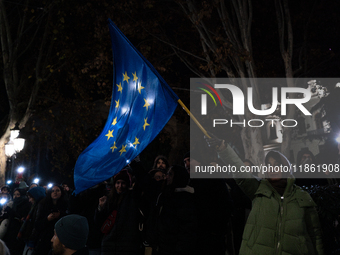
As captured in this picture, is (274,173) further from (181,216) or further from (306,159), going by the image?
(306,159)

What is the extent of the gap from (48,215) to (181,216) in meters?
2.72

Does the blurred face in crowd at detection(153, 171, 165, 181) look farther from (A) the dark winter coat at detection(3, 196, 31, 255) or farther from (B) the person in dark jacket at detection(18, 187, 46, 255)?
(A) the dark winter coat at detection(3, 196, 31, 255)

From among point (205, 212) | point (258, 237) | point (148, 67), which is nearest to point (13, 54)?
point (148, 67)

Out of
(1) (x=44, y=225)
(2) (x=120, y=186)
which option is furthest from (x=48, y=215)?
(2) (x=120, y=186)

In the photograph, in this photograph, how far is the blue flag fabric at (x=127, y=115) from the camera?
439 cm

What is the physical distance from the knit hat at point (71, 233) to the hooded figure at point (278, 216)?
5.26 ft

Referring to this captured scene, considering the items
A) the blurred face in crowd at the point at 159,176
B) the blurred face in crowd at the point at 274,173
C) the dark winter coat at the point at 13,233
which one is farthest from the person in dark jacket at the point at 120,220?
the dark winter coat at the point at 13,233

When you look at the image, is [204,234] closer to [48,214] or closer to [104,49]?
[48,214]

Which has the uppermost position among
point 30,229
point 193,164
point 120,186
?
point 193,164

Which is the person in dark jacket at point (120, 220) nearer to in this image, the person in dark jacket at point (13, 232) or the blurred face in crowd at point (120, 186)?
the blurred face in crowd at point (120, 186)

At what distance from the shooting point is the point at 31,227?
6398 mm

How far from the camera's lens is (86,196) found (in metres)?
5.49

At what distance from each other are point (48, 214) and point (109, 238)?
5.36ft

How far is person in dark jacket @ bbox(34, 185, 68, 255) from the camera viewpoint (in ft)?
18.8
